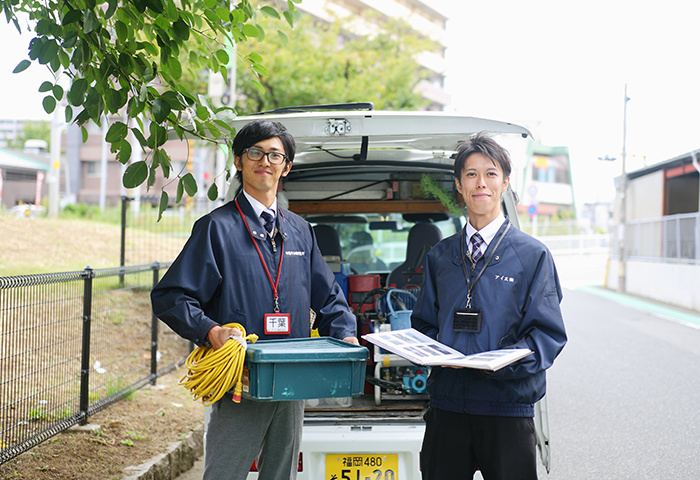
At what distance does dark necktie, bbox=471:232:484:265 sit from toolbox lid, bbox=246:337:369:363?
59 centimetres

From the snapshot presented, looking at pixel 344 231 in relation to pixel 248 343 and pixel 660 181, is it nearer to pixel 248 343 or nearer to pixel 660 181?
pixel 248 343

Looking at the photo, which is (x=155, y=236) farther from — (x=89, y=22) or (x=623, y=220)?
(x=623, y=220)

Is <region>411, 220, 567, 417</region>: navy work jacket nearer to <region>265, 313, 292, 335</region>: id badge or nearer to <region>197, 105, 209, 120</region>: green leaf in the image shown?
<region>265, 313, 292, 335</region>: id badge

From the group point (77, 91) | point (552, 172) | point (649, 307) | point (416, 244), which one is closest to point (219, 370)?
point (77, 91)

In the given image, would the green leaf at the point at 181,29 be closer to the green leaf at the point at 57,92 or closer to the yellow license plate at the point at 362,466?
the green leaf at the point at 57,92

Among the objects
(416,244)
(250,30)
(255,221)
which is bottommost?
(416,244)

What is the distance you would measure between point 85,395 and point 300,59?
1187 centimetres

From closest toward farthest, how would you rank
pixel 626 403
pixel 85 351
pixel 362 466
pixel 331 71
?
1. pixel 362 466
2. pixel 85 351
3. pixel 626 403
4. pixel 331 71

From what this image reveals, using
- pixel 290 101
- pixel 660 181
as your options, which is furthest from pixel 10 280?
pixel 660 181

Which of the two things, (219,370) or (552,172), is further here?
(552,172)

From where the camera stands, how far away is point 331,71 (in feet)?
53.7

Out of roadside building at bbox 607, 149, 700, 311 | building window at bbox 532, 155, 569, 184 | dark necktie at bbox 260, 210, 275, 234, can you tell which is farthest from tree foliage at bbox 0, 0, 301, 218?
building window at bbox 532, 155, 569, 184

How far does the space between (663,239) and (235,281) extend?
19.5 metres

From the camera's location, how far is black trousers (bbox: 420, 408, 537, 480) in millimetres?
2430
